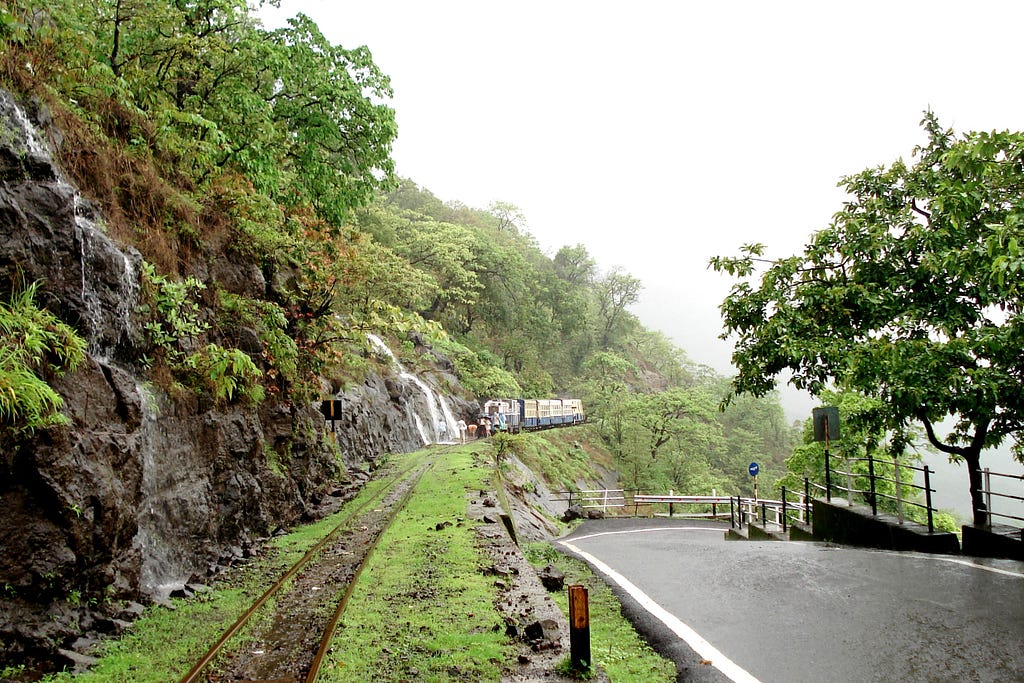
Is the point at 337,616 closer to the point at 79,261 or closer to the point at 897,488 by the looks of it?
the point at 79,261

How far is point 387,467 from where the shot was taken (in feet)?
79.6

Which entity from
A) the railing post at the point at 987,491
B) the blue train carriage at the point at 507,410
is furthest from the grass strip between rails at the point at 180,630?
the blue train carriage at the point at 507,410

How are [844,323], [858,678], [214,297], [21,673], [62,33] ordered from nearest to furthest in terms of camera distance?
[858,678] < [21,673] < [62,33] < [844,323] < [214,297]

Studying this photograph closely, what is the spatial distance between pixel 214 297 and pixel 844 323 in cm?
1132

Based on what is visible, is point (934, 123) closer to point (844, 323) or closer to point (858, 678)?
point (844, 323)

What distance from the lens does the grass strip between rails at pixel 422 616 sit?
18.1ft

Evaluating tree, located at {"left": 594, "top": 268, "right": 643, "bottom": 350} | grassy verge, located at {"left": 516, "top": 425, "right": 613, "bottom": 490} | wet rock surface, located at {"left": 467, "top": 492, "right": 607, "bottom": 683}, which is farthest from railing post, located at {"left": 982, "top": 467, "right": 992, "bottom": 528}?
tree, located at {"left": 594, "top": 268, "right": 643, "bottom": 350}

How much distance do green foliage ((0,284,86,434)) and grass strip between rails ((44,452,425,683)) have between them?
2.40 meters

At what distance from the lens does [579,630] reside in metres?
5.12

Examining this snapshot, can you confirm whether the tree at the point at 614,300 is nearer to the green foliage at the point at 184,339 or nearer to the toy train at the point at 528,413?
the toy train at the point at 528,413

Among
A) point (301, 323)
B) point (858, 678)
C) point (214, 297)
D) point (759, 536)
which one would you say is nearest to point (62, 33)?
point (214, 297)

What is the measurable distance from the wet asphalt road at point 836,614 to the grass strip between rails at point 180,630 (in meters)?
4.67

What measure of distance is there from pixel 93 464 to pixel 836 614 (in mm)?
8065

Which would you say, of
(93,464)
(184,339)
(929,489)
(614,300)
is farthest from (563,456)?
(614,300)
